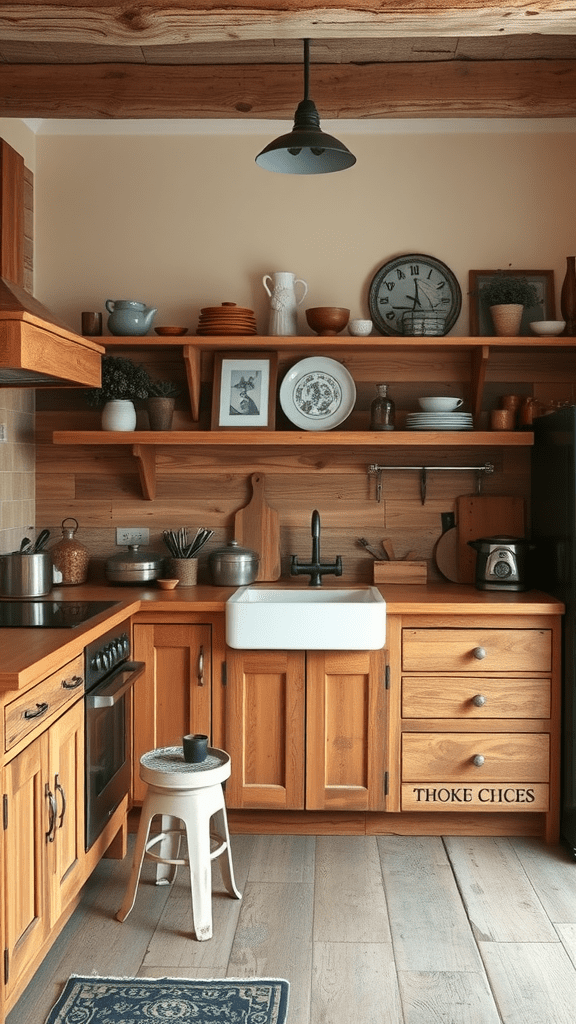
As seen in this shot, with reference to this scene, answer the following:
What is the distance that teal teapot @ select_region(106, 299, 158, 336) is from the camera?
156 inches

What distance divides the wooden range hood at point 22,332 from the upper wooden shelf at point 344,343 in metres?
0.54

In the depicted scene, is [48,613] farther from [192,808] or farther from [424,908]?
[424,908]

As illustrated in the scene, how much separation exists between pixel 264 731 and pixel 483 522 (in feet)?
4.19

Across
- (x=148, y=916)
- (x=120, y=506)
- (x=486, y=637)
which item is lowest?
(x=148, y=916)

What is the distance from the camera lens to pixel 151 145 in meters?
4.16

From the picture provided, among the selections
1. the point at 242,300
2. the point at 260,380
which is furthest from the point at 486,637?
the point at 242,300

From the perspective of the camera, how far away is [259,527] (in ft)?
13.7

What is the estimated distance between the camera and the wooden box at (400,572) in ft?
13.3

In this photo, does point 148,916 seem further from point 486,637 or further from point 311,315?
point 311,315

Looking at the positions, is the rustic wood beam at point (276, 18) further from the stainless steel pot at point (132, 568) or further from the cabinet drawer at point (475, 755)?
the cabinet drawer at point (475, 755)

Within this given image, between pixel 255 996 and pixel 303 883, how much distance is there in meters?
0.73

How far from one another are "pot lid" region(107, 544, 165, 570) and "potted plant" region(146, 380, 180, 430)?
510 millimetres

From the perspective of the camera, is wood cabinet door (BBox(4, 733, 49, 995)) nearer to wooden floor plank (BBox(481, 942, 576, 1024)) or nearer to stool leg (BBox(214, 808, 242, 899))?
stool leg (BBox(214, 808, 242, 899))

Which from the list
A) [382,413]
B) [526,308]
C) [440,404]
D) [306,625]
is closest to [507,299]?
[526,308]
